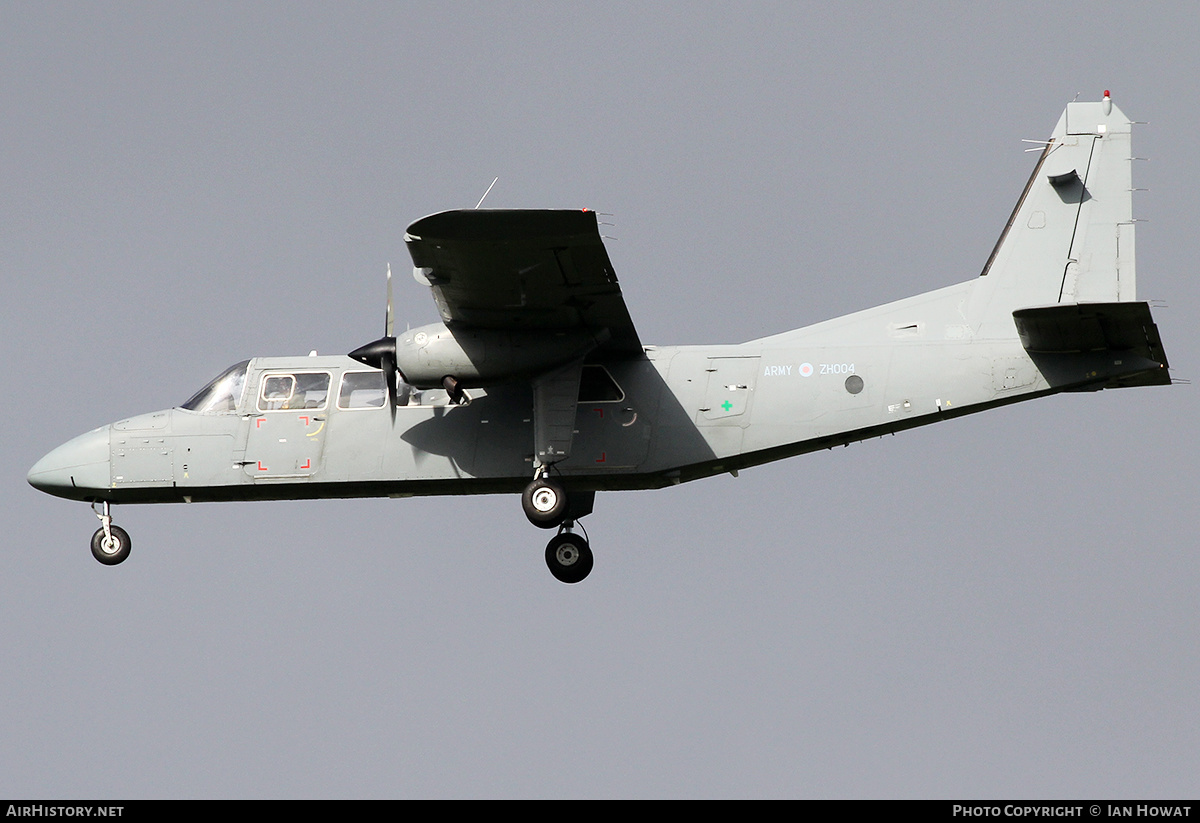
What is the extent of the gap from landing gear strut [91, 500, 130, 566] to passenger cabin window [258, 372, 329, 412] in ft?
9.23

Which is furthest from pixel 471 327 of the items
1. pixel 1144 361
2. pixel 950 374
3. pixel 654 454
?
pixel 1144 361

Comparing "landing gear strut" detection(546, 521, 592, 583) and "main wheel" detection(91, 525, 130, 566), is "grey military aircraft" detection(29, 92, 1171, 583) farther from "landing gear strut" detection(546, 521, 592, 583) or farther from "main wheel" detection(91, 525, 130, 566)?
"landing gear strut" detection(546, 521, 592, 583)

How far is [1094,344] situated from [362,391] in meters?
10.1

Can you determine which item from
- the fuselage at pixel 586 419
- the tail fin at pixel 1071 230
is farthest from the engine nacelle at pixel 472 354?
the tail fin at pixel 1071 230

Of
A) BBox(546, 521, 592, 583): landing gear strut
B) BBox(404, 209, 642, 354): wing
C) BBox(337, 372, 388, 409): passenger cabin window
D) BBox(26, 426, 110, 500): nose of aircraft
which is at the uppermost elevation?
BBox(404, 209, 642, 354): wing

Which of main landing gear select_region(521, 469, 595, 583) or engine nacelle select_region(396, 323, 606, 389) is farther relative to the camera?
main landing gear select_region(521, 469, 595, 583)

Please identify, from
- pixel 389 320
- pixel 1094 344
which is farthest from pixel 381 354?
pixel 1094 344

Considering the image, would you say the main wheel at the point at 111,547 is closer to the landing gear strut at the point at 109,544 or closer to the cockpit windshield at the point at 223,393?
the landing gear strut at the point at 109,544

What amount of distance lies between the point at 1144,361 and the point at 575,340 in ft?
24.8

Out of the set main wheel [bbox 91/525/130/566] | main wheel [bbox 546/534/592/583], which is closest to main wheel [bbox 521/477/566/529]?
main wheel [bbox 546/534/592/583]

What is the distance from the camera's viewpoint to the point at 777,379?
22.9 metres

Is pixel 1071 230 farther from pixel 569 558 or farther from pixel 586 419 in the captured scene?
pixel 569 558

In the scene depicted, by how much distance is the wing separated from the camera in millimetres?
19625
